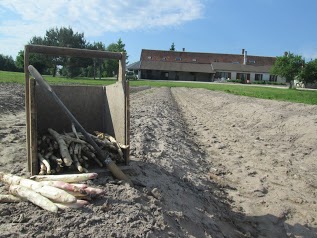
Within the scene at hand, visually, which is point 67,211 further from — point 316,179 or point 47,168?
point 316,179

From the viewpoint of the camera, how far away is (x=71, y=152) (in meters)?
4.65

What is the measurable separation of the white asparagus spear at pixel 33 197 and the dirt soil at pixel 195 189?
55mm

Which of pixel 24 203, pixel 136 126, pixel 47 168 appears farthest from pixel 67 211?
pixel 136 126

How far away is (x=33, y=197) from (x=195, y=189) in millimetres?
2708

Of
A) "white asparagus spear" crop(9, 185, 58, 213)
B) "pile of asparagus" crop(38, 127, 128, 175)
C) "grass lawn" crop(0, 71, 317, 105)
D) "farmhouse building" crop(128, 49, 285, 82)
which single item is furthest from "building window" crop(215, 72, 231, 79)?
"white asparagus spear" crop(9, 185, 58, 213)

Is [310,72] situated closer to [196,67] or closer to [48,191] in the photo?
[196,67]

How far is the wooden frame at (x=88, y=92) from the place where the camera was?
4.38 meters

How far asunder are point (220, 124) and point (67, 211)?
9.94 meters

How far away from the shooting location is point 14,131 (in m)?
7.44

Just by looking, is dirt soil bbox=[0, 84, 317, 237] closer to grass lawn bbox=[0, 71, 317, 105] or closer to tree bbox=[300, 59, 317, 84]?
grass lawn bbox=[0, 71, 317, 105]

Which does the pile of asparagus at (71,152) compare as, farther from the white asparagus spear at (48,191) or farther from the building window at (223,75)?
the building window at (223,75)

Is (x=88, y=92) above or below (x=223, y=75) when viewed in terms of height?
below

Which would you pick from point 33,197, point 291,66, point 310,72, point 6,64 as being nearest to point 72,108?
point 33,197

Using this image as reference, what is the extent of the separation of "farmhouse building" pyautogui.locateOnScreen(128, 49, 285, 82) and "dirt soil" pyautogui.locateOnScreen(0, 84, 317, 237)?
66.4m
